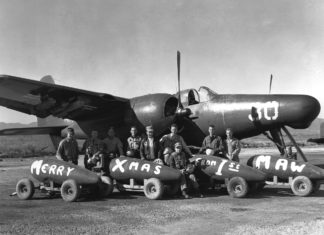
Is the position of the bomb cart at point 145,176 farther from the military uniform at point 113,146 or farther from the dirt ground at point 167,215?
the military uniform at point 113,146

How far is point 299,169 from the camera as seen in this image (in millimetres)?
9117

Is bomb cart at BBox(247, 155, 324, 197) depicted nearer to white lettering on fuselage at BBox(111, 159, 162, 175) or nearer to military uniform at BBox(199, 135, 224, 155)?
military uniform at BBox(199, 135, 224, 155)

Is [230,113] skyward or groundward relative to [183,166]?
skyward

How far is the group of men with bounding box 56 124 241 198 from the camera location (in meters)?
9.51

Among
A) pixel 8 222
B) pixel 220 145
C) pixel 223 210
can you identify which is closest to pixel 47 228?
pixel 8 222

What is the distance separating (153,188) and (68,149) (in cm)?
256

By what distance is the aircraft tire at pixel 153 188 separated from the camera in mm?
8688

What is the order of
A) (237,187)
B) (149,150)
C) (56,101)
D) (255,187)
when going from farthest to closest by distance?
(56,101) < (149,150) < (255,187) < (237,187)

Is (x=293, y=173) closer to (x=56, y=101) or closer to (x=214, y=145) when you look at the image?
(x=214, y=145)

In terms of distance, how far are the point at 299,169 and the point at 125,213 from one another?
4381mm

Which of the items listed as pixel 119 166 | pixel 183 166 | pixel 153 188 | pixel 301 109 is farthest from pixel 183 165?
pixel 301 109

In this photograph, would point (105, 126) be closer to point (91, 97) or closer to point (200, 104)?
point (91, 97)

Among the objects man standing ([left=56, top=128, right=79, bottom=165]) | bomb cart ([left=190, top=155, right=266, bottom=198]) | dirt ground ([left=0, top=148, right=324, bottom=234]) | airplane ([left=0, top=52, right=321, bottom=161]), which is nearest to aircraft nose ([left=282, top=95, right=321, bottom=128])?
airplane ([left=0, top=52, right=321, bottom=161])

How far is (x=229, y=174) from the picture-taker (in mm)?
9109
